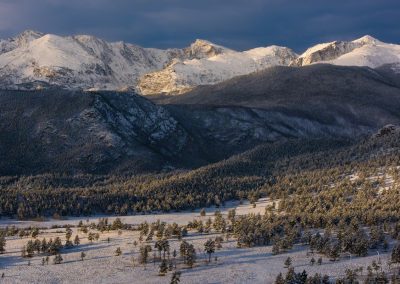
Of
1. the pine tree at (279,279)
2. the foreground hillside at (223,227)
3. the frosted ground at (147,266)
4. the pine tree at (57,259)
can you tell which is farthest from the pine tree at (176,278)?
A: the pine tree at (57,259)

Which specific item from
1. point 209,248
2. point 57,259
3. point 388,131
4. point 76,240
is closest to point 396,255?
point 209,248

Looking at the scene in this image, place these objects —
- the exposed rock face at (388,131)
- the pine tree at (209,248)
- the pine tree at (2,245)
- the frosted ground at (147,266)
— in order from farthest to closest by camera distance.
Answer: the exposed rock face at (388,131), the pine tree at (2,245), the pine tree at (209,248), the frosted ground at (147,266)

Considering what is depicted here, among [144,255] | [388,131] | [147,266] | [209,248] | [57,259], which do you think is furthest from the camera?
[388,131]

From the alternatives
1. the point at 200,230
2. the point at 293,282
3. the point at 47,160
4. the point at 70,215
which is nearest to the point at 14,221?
the point at 70,215

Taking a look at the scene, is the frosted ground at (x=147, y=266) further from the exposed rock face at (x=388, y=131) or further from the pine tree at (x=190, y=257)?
the exposed rock face at (x=388, y=131)

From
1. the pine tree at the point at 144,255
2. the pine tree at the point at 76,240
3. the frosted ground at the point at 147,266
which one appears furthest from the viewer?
the pine tree at the point at 76,240

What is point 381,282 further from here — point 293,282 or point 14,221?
point 14,221

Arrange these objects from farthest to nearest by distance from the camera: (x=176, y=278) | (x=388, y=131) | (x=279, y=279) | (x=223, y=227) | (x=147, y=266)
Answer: (x=388, y=131), (x=223, y=227), (x=147, y=266), (x=279, y=279), (x=176, y=278)

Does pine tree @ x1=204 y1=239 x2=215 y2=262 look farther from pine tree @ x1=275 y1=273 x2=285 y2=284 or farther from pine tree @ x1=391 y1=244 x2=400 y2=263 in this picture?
pine tree @ x1=391 y1=244 x2=400 y2=263

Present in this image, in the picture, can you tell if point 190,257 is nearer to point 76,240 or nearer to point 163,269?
point 163,269
